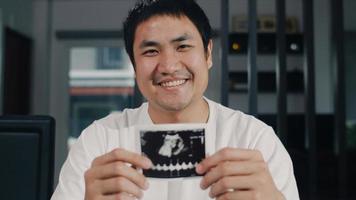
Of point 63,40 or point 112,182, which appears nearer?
point 112,182

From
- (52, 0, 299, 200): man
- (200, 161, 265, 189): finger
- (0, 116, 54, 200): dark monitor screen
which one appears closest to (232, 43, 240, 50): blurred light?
(52, 0, 299, 200): man

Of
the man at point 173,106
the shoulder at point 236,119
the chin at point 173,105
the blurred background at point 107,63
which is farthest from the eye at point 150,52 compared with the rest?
the blurred background at point 107,63

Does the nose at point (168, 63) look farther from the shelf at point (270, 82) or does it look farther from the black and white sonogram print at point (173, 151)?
the shelf at point (270, 82)

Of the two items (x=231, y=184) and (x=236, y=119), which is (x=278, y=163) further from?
(x=231, y=184)

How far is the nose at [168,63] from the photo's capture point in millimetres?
989

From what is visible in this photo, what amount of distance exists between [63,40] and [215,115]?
4117 mm

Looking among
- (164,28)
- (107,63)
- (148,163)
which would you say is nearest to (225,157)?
(148,163)

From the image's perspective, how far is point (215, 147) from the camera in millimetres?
957

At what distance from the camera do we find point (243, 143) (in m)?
1.02

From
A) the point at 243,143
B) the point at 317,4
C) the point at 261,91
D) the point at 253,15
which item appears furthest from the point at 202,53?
the point at 317,4

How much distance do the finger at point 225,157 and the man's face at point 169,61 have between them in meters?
0.30

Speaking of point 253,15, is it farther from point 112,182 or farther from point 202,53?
point 112,182

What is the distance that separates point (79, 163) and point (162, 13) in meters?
0.44

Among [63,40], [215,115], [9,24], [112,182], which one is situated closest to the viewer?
[112,182]
